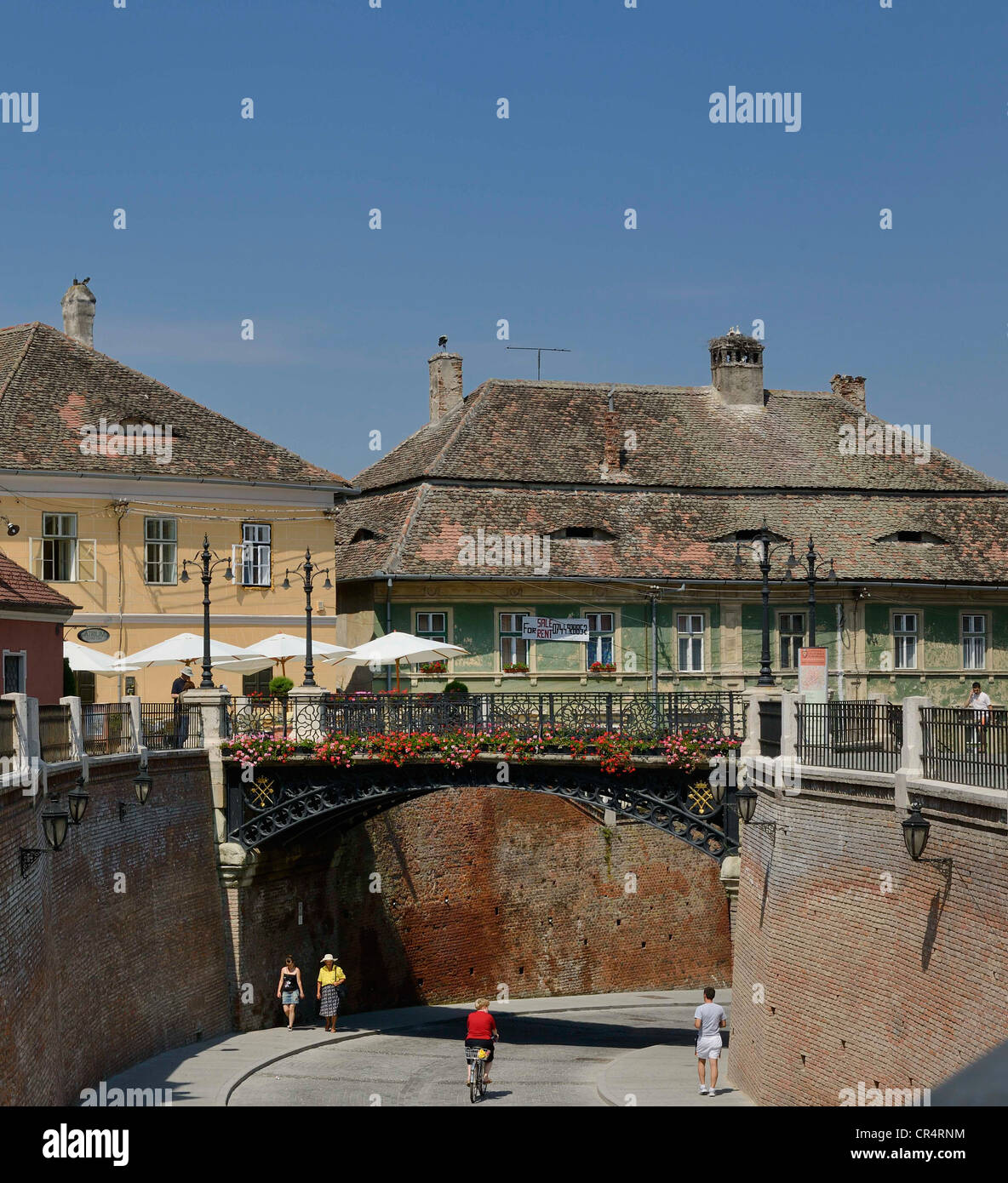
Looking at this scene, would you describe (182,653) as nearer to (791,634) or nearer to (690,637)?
(690,637)

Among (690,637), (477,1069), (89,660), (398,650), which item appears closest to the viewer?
(477,1069)

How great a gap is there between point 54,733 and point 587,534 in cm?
2324

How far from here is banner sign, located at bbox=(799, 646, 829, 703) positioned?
80.0 feet

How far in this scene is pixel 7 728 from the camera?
19.4m

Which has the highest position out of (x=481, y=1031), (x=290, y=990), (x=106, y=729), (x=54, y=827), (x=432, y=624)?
(x=432, y=624)

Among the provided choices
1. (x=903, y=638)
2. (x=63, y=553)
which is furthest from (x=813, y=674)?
(x=903, y=638)

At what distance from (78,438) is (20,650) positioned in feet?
32.9

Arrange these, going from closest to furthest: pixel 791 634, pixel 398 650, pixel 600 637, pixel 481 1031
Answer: pixel 481 1031, pixel 398 650, pixel 600 637, pixel 791 634

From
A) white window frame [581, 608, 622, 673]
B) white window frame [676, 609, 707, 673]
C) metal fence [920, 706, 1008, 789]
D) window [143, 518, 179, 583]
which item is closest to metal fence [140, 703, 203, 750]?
window [143, 518, 179, 583]

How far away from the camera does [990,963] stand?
1681 centimetres

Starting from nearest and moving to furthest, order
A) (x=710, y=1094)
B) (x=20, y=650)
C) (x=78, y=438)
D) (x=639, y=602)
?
1. (x=710, y=1094)
2. (x=20, y=650)
3. (x=78, y=438)
4. (x=639, y=602)
